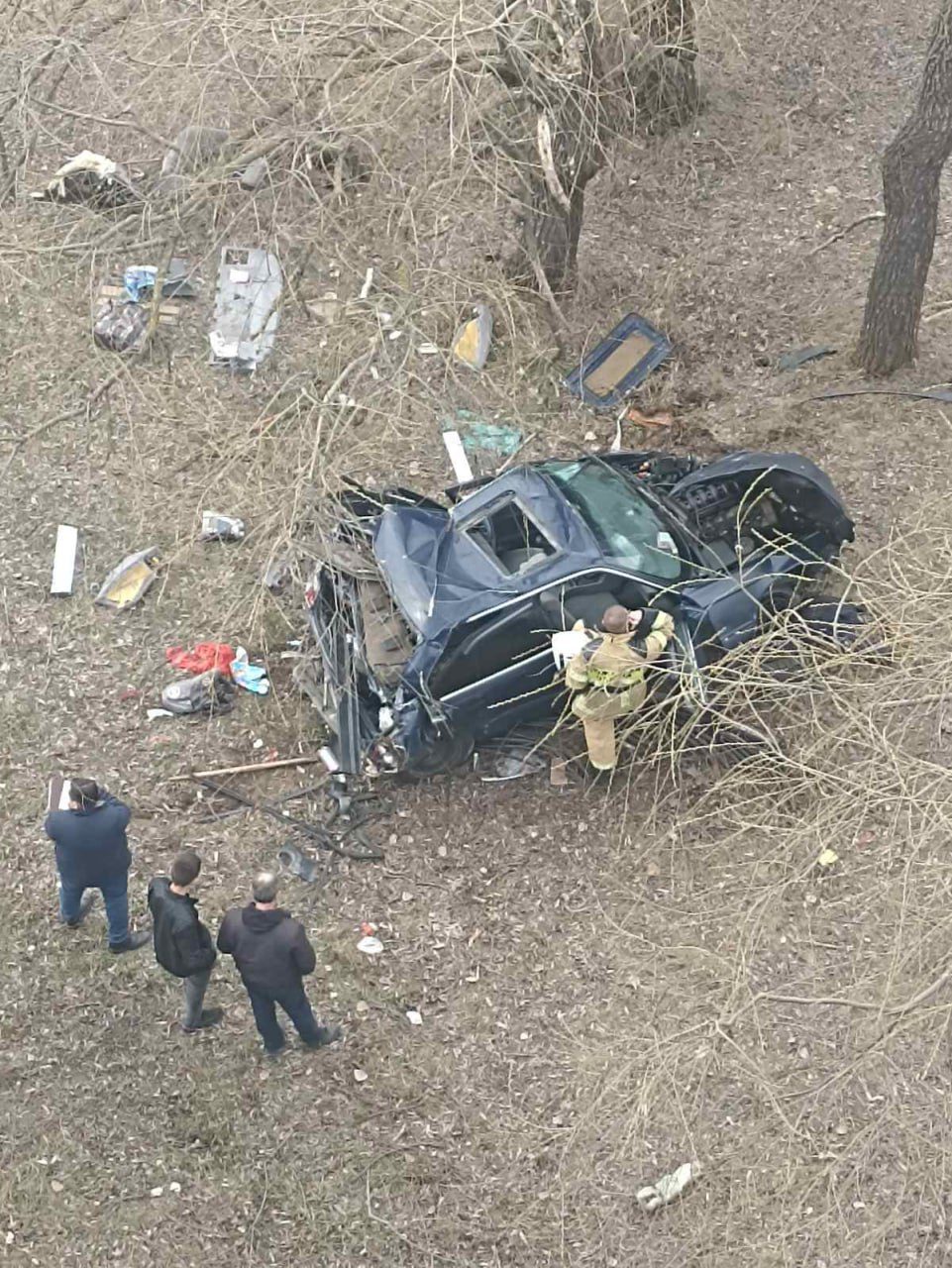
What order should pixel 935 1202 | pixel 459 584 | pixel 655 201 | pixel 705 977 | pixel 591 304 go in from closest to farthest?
pixel 935 1202
pixel 705 977
pixel 459 584
pixel 591 304
pixel 655 201

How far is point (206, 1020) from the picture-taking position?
662cm

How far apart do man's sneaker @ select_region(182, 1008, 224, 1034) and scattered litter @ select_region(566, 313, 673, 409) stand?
555 cm

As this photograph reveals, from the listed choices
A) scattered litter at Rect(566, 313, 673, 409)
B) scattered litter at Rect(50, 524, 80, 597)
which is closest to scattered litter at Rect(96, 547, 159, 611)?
scattered litter at Rect(50, 524, 80, 597)

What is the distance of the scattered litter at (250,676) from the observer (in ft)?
26.6

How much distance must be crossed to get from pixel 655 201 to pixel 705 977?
7600 mm

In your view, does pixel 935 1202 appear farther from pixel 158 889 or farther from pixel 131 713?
pixel 131 713

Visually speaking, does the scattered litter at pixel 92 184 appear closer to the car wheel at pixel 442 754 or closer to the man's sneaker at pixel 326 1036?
the car wheel at pixel 442 754

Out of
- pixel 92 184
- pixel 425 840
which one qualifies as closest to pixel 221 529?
pixel 425 840

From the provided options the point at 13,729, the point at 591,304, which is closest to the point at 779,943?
the point at 13,729

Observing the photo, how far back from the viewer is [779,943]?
6961 millimetres

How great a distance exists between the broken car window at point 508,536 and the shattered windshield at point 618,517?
0.32 m

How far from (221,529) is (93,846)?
3174 mm

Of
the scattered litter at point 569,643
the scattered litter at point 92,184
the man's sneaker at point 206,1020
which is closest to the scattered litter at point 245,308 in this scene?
the scattered litter at point 92,184

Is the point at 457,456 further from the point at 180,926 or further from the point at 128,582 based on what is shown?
the point at 180,926
